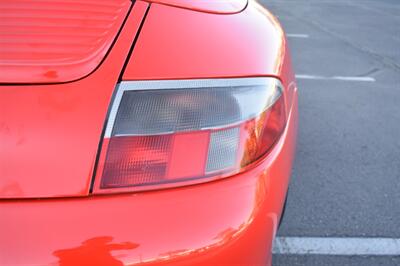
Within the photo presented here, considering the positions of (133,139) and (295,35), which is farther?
(295,35)

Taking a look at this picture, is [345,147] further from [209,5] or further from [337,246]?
[209,5]

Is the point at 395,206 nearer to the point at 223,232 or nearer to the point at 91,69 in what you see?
the point at 223,232

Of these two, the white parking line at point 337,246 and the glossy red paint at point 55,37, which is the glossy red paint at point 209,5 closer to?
the glossy red paint at point 55,37

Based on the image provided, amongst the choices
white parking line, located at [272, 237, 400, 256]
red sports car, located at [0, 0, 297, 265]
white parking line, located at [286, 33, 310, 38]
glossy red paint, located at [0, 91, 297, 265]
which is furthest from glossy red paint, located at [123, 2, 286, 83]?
white parking line, located at [286, 33, 310, 38]

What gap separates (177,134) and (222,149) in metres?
0.13

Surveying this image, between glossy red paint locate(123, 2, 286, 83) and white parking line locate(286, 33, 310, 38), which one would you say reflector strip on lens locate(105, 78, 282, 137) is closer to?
glossy red paint locate(123, 2, 286, 83)

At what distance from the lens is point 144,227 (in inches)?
41.2

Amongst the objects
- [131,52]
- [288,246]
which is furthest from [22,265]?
[288,246]

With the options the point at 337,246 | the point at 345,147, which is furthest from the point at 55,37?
the point at 345,147

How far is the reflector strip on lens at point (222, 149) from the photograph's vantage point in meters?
1.17

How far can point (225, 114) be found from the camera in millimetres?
1216

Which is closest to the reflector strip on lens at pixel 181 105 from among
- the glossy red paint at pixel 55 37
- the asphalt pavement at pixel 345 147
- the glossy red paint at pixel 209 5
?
the glossy red paint at pixel 55 37

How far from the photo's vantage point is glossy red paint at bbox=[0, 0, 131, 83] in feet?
3.76

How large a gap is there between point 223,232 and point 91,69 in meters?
0.54
